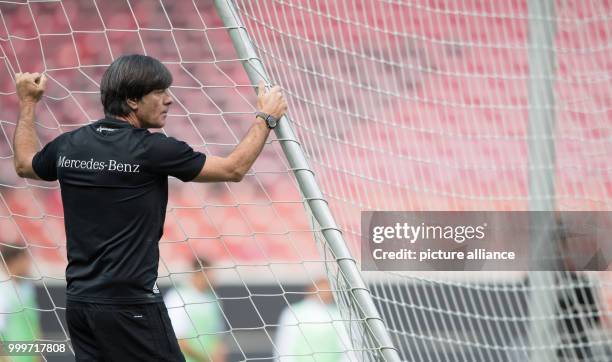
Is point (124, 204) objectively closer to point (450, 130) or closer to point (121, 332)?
point (121, 332)

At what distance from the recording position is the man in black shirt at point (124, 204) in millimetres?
1713

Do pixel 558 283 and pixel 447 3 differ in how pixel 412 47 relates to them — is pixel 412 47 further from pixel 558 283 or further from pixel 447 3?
pixel 558 283

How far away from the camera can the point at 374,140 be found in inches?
130

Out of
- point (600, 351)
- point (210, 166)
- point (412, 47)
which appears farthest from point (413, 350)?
point (210, 166)

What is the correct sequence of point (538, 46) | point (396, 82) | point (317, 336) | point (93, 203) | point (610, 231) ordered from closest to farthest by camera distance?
point (93, 203) → point (538, 46) → point (610, 231) → point (396, 82) → point (317, 336)

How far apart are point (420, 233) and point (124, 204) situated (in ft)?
4.35

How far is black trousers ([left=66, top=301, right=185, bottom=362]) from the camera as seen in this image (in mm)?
1711

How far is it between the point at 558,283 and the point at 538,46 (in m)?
0.68

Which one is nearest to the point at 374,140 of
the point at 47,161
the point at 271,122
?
the point at 271,122

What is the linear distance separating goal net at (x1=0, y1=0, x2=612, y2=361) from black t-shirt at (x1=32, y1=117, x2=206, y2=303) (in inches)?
17.5

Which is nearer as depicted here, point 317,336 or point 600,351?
point 600,351

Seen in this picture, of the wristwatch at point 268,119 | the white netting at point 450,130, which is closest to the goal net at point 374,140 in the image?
the white netting at point 450,130

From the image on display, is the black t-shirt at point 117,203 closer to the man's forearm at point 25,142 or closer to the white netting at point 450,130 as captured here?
the man's forearm at point 25,142

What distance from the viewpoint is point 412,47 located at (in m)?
3.58
